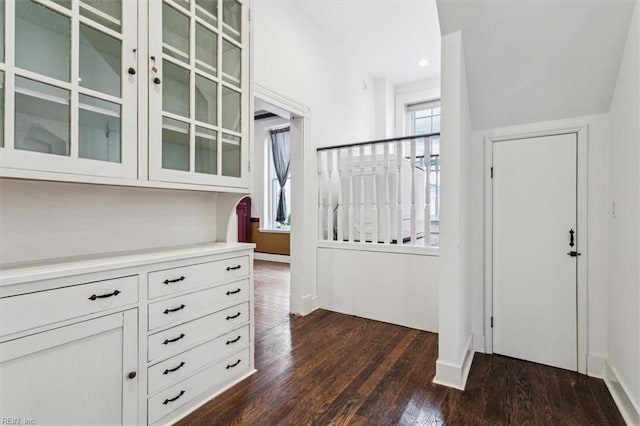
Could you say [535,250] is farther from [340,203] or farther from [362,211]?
[340,203]

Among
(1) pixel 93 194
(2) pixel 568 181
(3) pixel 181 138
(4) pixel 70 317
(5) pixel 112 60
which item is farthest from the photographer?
(2) pixel 568 181

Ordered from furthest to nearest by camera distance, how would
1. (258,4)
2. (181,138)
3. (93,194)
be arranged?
(258,4) → (181,138) → (93,194)

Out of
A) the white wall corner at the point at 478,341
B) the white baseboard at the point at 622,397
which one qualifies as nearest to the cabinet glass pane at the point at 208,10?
the white wall corner at the point at 478,341

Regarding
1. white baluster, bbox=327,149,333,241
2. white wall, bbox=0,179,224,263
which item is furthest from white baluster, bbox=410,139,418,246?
white wall, bbox=0,179,224,263

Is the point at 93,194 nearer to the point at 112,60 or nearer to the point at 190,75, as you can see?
the point at 112,60

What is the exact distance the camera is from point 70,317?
4.26 feet

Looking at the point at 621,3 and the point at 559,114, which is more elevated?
the point at 621,3

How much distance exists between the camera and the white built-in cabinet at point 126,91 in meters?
1.23

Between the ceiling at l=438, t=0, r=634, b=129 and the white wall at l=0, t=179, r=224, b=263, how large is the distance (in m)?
2.10

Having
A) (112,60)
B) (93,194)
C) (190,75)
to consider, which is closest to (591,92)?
(190,75)

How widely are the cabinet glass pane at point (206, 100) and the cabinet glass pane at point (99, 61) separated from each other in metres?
0.45

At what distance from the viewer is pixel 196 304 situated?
1.81 m

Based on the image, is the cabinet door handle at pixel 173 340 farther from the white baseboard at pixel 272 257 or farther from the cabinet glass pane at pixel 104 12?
the white baseboard at pixel 272 257

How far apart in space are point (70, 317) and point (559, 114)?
3048mm
